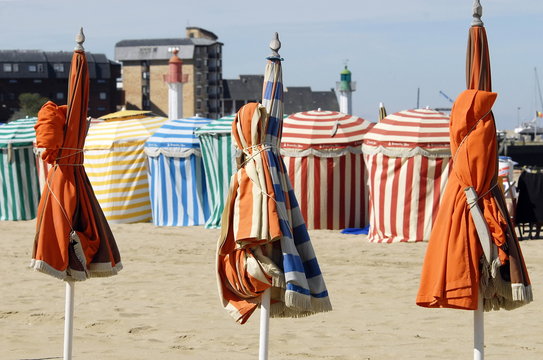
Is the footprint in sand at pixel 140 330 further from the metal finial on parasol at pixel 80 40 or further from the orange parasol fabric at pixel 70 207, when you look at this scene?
the metal finial on parasol at pixel 80 40

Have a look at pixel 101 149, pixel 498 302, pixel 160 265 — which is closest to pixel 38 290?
pixel 160 265

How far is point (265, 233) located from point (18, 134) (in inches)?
576

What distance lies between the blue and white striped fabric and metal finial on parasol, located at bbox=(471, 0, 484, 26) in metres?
1.18

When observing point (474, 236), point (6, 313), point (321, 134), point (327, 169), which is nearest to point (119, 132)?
point (321, 134)

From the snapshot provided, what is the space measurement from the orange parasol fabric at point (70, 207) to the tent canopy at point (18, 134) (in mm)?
12777

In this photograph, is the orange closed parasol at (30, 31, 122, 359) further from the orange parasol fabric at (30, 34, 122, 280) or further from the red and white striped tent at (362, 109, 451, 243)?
the red and white striped tent at (362, 109, 451, 243)

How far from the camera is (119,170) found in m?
18.1

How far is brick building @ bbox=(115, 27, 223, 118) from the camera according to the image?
9319 centimetres

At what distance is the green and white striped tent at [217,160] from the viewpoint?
1684 centimetres

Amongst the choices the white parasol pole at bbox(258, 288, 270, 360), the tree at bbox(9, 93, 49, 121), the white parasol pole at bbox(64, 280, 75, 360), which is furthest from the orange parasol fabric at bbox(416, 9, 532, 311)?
the tree at bbox(9, 93, 49, 121)

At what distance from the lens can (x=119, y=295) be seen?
10.4 meters

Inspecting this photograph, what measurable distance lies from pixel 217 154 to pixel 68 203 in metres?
10.3

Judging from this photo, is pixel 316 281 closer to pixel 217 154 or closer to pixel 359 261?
pixel 359 261

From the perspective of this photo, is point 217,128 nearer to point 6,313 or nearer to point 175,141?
point 175,141
